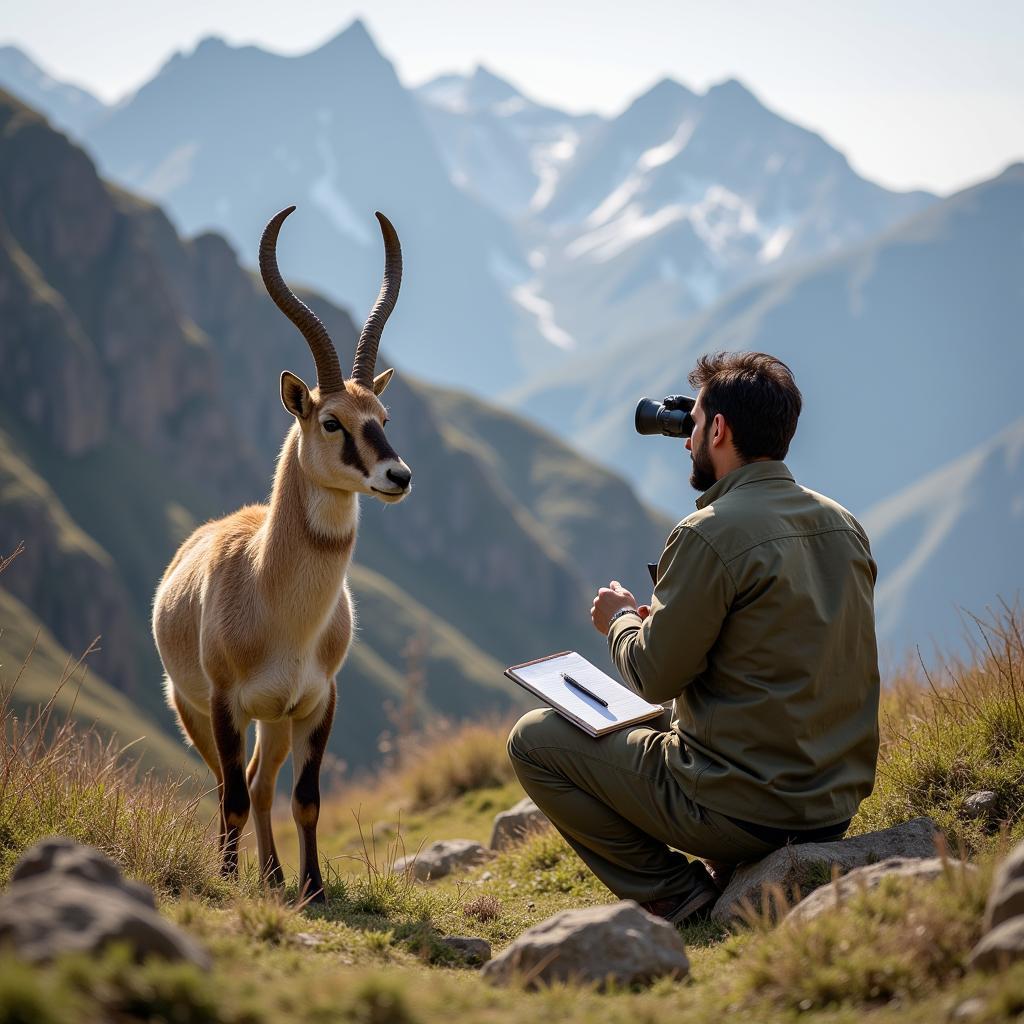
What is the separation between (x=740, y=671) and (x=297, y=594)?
2.55m

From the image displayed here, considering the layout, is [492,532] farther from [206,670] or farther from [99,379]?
[206,670]

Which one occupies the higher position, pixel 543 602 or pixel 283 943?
pixel 283 943

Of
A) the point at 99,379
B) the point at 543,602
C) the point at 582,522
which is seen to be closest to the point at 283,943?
the point at 99,379

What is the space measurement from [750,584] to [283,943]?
93.9 inches

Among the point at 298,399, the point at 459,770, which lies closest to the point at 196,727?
the point at 298,399

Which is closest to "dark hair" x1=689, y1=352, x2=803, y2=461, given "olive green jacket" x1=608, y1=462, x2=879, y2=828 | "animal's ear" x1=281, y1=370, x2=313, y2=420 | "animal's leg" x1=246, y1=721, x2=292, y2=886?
"olive green jacket" x1=608, y1=462, x2=879, y2=828

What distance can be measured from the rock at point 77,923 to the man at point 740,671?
2444 mm

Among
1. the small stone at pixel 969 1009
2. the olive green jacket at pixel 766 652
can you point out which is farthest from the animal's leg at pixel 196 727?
the small stone at pixel 969 1009

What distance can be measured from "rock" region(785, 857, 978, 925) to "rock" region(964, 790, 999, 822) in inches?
66.1

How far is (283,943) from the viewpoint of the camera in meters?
4.57

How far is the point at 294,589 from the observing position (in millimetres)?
6453

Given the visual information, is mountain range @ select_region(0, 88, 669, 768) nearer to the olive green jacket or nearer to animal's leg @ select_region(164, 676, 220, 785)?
animal's leg @ select_region(164, 676, 220, 785)

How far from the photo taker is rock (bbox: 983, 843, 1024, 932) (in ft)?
12.0

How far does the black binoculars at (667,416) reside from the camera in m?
5.86
